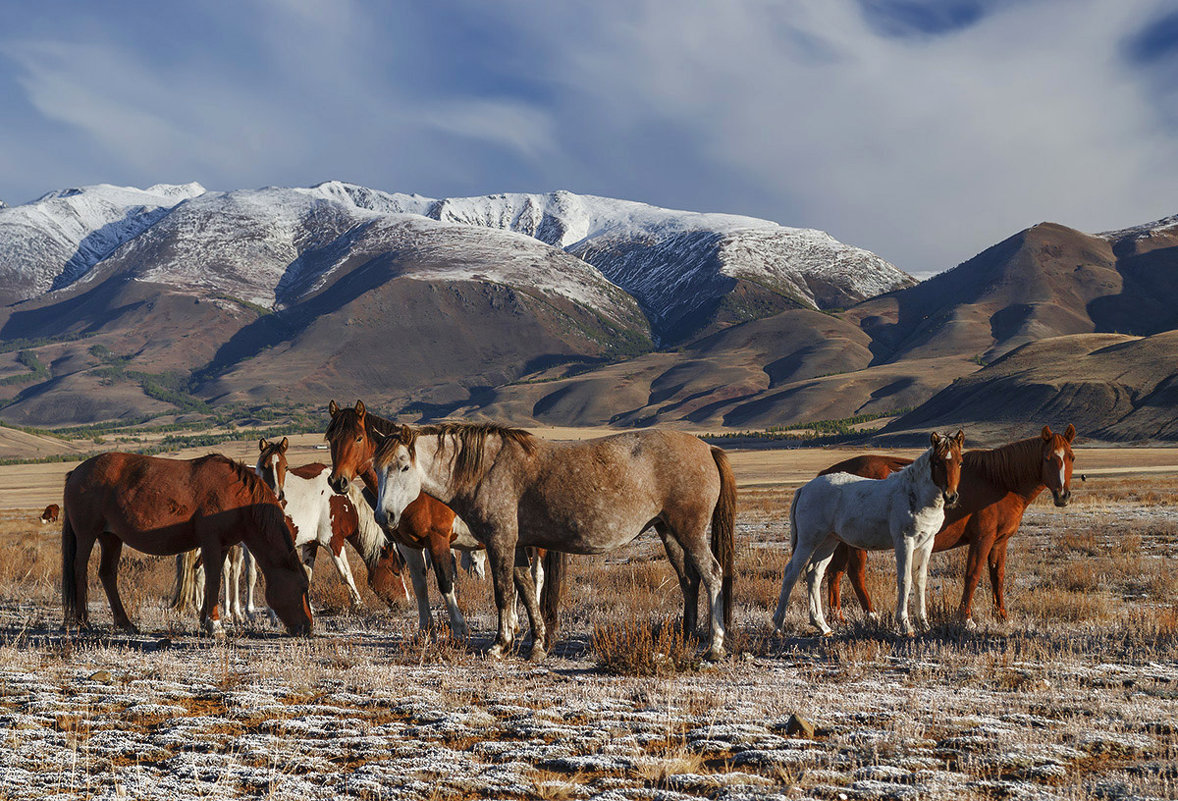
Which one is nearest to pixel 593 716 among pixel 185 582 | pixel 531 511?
pixel 531 511

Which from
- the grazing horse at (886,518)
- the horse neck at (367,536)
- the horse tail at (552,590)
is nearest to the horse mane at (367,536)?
the horse neck at (367,536)

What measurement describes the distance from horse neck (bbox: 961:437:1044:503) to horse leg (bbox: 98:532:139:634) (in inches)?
409

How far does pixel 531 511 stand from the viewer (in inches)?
353

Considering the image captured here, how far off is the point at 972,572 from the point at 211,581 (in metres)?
8.88

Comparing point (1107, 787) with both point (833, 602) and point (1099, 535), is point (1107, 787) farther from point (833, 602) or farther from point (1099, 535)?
point (1099, 535)

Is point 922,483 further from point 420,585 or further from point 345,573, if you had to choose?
point 345,573

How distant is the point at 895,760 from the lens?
18.2 feet

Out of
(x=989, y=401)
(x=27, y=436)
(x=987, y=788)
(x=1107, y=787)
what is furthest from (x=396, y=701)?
(x=27, y=436)

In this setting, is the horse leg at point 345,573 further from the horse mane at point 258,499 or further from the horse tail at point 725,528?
the horse tail at point 725,528

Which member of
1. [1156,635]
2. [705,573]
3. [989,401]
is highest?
[989,401]

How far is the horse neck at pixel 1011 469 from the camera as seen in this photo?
446 inches

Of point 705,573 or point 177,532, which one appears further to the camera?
point 177,532

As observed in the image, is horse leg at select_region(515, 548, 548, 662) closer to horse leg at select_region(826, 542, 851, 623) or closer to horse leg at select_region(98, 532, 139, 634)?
horse leg at select_region(826, 542, 851, 623)

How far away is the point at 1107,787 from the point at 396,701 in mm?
→ 4808
